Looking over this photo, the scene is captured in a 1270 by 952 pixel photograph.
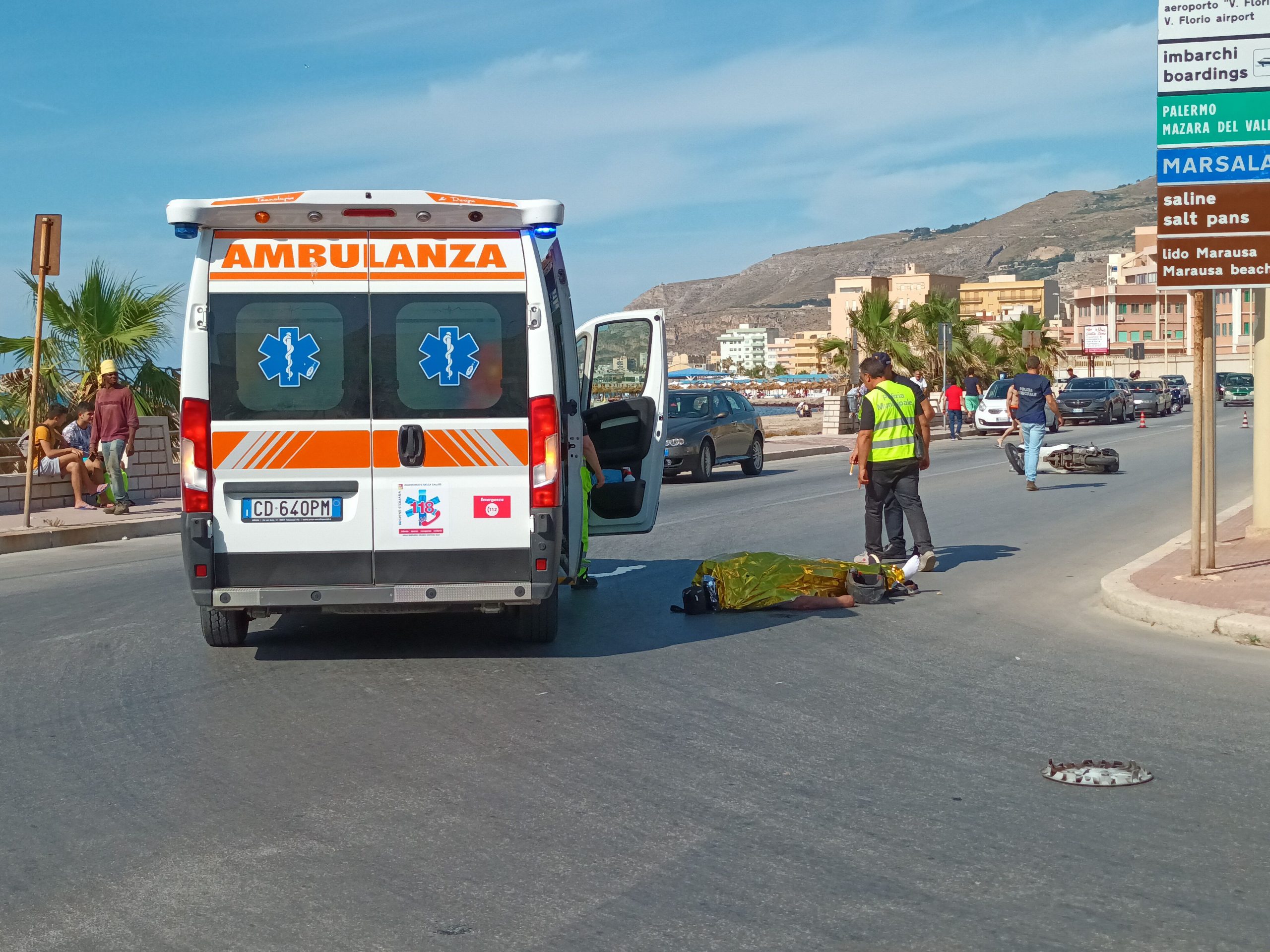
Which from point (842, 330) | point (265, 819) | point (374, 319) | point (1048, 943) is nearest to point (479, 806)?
point (265, 819)

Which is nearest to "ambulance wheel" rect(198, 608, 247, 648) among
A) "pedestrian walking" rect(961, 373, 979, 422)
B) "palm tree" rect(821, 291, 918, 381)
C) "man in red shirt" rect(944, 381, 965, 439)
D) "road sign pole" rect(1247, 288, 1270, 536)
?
"road sign pole" rect(1247, 288, 1270, 536)

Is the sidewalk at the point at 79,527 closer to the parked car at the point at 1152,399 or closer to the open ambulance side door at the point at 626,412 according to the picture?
the open ambulance side door at the point at 626,412

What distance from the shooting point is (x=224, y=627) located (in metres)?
8.47

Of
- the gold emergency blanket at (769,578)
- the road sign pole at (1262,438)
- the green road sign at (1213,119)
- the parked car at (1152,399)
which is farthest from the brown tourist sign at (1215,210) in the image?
the parked car at (1152,399)

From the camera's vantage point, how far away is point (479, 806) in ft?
17.1

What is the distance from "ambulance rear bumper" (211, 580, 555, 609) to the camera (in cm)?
775

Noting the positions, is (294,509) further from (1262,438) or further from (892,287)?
(892,287)

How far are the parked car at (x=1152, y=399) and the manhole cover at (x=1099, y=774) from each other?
48.2m

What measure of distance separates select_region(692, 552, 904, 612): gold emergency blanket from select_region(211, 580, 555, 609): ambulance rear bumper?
2.46 m

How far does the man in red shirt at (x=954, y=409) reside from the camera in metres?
38.2

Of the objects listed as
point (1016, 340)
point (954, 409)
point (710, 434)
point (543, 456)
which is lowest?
point (710, 434)

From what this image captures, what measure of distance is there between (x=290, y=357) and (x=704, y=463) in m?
16.9

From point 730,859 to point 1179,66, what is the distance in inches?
308

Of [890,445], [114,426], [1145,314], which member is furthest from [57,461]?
[1145,314]
